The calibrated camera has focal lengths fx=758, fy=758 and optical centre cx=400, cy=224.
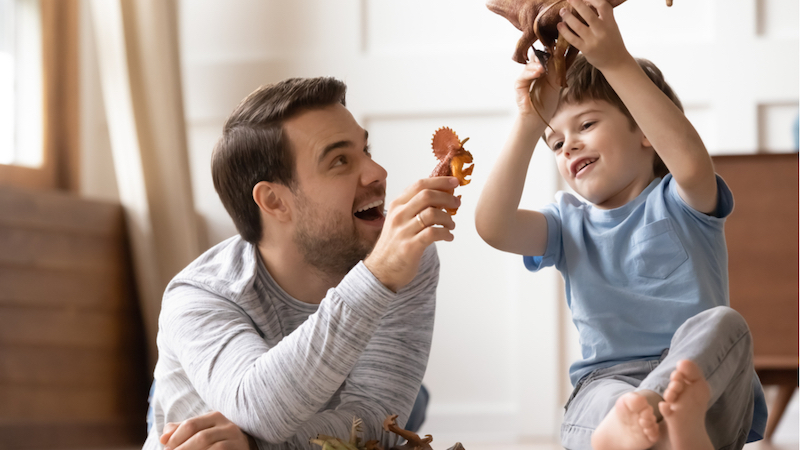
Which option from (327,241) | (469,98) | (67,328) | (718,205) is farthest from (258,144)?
(469,98)

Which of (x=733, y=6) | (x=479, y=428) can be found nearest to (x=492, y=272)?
(x=479, y=428)

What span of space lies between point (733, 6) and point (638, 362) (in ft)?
5.35

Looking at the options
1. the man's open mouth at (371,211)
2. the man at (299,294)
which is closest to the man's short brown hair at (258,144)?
the man at (299,294)

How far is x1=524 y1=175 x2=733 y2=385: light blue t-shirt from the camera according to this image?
112cm

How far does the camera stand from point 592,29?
0.95 m

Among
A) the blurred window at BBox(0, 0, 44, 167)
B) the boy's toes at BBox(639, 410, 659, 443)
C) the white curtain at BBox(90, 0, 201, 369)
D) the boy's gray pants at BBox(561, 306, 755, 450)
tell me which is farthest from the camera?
the white curtain at BBox(90, 0, 201, 369)

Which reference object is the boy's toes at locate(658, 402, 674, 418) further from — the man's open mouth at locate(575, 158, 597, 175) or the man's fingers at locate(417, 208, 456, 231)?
the man's open mouth at locate(575, 158, 597, 175)

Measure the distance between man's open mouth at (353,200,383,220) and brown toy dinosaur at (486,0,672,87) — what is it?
0.41 m

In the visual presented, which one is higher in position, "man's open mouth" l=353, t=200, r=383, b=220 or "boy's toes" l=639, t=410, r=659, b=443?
"man's open mouth" l=353, t=200, r=383, b=220

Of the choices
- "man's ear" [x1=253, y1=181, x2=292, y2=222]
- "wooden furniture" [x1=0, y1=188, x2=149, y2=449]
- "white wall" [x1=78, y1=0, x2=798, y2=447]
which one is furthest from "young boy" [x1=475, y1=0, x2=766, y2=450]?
"wooden furniture" [x1=0, y1=188, x2=149, y2=449]

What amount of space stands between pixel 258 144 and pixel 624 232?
0.64 meters

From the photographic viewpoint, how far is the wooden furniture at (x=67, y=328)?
6.14 feet

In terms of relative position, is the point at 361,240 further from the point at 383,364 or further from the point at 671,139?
the point at 671,139

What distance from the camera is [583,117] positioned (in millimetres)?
1167
